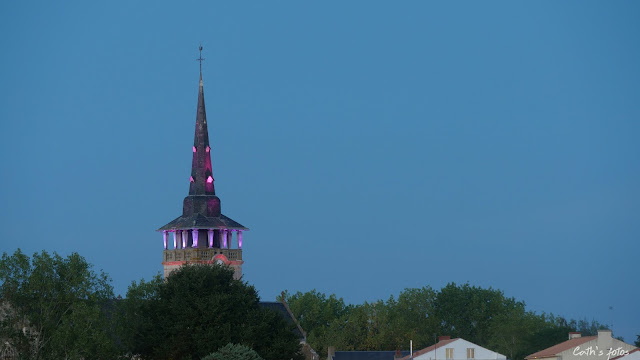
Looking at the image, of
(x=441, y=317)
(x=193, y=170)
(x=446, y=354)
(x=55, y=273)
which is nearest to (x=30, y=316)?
(x=55, y=273)

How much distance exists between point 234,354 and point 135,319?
21999 mm

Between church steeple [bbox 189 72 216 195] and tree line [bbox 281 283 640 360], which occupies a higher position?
church steeple [bbox 189 72 216 195]

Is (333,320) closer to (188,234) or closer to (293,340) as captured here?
(188,234)

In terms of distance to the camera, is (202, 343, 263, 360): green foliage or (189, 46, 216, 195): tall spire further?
(189, 46, 216, 195): tall spire

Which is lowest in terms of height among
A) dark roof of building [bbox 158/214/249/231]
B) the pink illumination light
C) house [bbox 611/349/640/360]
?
house [bbox 611/349/640/360]

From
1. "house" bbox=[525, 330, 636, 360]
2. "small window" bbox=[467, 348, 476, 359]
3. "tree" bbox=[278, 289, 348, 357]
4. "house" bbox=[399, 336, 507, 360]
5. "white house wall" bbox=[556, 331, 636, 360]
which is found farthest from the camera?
"tree" bbox=[278, 289, 348, 357]

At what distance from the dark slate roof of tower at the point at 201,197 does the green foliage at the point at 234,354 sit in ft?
167

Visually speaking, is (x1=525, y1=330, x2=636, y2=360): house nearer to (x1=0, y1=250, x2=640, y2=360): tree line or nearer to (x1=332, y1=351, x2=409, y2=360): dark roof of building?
(x1=0, y1=250, x2=640, y2=360): tree line

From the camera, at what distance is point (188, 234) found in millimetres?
146250

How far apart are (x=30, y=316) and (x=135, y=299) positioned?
57.9 ft

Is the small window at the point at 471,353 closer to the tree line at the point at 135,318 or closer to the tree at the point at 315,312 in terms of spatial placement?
the tree line at the point at 135,318

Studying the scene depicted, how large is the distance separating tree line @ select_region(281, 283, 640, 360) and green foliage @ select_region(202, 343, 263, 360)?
63.5 meters

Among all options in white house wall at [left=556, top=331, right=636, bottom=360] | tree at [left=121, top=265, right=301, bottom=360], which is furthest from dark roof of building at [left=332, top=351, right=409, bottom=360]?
tree at [left=121, top=265, right=301, bottom=360]

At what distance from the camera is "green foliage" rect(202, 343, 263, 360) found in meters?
93.0
